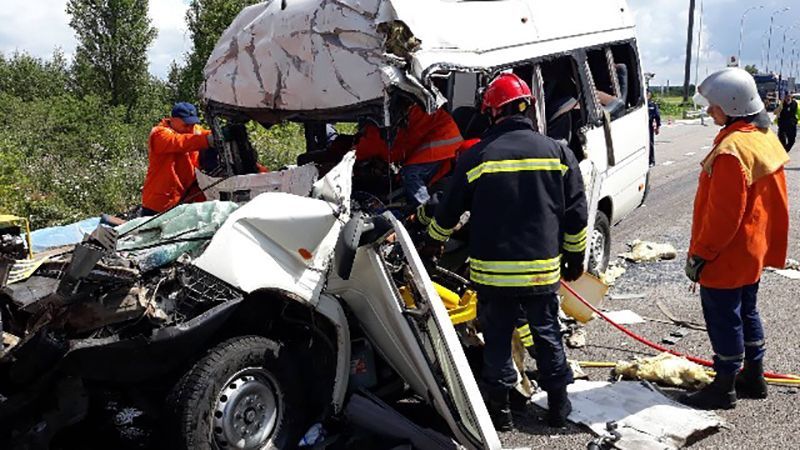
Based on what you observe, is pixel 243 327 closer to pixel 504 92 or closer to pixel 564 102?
pixel 504 92

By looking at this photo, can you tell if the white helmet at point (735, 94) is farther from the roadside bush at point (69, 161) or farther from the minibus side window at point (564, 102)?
the roadside bush at point (69, 161)

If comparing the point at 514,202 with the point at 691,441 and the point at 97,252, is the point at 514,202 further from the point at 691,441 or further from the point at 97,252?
the point at 97,252

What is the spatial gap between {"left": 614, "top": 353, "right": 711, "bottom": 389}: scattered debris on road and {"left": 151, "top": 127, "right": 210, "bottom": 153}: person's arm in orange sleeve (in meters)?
3.43

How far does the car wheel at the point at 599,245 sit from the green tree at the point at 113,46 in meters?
16.8

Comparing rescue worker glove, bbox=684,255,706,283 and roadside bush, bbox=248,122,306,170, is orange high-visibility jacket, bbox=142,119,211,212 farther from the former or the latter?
roadside bush, bbox=248,122,306,170

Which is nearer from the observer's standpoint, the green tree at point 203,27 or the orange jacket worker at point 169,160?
the orange jacket worker at point 169,160

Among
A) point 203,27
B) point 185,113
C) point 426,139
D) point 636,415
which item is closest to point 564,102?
point 426,139

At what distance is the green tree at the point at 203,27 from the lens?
17000 millimetres

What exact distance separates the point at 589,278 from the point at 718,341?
3.88 ft

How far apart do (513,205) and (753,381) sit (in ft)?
5.80

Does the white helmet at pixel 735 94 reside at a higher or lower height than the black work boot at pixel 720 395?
higher

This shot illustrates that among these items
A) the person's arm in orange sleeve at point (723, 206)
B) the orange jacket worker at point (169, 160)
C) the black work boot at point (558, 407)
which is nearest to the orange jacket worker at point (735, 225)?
the person's arm in orange sleeve at point (723, 206)

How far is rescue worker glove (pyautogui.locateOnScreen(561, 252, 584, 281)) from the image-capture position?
4.04 meters

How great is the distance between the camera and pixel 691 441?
12.1ft
